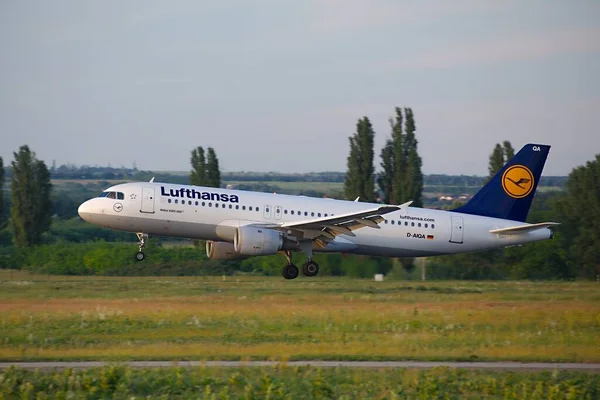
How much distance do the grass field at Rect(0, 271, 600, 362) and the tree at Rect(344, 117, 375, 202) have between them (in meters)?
20.3

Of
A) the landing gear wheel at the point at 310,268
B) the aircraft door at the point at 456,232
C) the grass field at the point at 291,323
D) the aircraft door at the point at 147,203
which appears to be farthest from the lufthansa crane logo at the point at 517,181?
the aircraft door at the point at 147,203

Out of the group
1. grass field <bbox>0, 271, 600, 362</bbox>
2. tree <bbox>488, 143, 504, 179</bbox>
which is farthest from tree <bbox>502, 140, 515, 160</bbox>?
grass field <bbox>0, 271, 600, 362</bbox>

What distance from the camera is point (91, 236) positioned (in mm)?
72500

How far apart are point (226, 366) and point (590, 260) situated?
1404 inches

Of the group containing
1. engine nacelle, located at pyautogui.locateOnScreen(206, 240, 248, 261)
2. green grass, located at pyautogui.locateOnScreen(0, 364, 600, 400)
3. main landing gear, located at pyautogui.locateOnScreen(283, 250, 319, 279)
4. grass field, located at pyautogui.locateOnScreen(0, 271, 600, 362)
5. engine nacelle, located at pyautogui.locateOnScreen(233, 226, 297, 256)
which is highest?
engine nacelle, located at pyautogui.locateOnScreen(233, 226, 297, 256)

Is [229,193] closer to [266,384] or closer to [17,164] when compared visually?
[266,384]

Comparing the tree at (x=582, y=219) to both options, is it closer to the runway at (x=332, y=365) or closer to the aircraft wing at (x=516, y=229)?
the aircraft wing at (x=516, y=229)

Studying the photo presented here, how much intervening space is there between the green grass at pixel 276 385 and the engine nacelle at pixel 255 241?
15853mm

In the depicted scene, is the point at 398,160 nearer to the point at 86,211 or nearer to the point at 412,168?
the point at 412,168

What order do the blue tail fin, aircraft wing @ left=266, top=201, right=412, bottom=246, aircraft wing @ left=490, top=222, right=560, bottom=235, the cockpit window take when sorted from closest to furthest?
aircraft wing @ left=266, top=201, right=412, bottom=246 → the cockpit window → aircraft wing @ left=490, top=222, right=560, bottom=235 → the blue tail fin

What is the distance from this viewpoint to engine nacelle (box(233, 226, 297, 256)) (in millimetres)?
32844

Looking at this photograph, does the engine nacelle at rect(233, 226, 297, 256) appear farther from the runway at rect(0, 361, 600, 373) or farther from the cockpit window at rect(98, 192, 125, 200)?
the runway at rect(0, 361, 600, 373)

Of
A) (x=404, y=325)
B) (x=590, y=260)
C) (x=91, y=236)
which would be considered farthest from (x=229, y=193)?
(x=91, y=236)

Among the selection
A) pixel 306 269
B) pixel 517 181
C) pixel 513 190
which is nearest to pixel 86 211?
pixel 306 269
